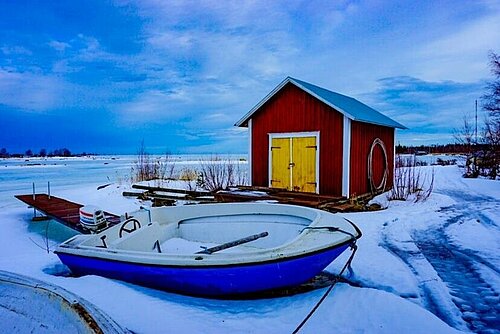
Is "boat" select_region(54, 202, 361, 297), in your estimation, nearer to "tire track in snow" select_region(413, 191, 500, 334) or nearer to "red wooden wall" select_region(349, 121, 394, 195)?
"tire track in snow" select_region(413, 191, 500, 334)

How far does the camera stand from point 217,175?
1288 cm

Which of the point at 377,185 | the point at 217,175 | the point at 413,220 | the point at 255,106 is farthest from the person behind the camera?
the point at 217,175

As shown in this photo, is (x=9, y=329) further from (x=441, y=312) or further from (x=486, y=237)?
(x=486, y=237)

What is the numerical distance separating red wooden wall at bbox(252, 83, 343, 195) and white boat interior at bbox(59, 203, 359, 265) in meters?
4.17

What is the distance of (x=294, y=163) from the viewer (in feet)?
31.3

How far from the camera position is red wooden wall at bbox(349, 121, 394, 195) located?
9023 mm

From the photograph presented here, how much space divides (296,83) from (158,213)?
18.4 feet

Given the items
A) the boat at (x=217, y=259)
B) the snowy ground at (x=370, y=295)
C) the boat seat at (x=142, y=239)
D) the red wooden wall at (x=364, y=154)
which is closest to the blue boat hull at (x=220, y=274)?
the boat at (x=217, y=259)

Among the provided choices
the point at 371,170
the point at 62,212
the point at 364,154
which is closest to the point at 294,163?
the point at 364,154

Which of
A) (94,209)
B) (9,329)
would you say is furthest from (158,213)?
(9,329)

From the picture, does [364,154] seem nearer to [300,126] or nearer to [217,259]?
[300,126]

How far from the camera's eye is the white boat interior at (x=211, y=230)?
3.82 meters

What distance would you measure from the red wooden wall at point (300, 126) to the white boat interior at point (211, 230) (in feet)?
13.7

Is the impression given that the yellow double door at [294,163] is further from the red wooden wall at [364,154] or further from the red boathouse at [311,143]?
the red wooden wall at [364,154]
